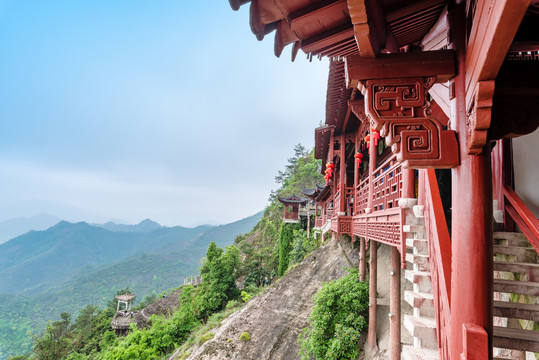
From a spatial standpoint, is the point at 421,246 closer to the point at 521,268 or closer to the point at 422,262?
the point at 422,262

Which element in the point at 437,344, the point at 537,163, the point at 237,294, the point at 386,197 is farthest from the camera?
the point at 237,294

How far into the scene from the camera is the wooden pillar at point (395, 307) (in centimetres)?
488

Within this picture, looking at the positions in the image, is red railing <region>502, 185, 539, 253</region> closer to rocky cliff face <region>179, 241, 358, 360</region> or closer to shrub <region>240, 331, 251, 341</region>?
rocky cliff face <region>179, 241, 358, 360</region>

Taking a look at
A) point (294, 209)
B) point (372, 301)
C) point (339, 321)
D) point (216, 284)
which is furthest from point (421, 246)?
point (294, 209)

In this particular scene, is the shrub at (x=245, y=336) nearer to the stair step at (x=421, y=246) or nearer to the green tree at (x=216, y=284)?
the green tree at (x=216, y=284)

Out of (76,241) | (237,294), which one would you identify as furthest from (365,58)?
(76,241)

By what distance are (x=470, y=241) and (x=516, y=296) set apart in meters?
2.46

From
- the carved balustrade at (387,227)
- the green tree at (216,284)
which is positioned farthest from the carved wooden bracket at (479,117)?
the green tree at (216,284)

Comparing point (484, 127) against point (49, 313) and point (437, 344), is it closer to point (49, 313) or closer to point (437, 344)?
point (437, 344)

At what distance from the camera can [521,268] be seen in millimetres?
2902

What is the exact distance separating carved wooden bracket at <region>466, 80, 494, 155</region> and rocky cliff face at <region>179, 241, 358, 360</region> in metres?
9.68

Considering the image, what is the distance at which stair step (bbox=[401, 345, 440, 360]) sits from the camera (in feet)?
7.14

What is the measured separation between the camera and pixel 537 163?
131 inches

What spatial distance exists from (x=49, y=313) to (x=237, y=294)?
5990 cm
